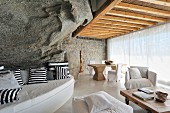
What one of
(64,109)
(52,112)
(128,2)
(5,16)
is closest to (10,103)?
(52,112)

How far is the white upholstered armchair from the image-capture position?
388 cm

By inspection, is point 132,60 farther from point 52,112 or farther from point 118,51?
point 52,112

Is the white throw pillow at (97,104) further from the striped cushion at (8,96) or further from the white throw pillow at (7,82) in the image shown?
the white throw pillow at (7,82)

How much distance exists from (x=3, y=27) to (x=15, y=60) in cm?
129

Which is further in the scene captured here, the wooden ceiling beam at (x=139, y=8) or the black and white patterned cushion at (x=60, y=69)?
the black and white patterned cushion at (x=60, y=69)

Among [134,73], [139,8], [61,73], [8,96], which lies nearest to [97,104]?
[8,96]

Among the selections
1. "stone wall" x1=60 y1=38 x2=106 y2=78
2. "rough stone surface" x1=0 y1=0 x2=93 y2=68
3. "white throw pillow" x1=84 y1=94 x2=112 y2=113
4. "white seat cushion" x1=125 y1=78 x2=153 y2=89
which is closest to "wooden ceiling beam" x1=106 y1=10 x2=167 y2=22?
"rough stone surface" x1=0 y1=0 x2=93 y2=68

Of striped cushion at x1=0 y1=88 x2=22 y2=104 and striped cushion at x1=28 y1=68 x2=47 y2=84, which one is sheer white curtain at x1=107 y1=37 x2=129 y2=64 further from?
striped cushion at x1=0 y1=88 x2=22 y2=104

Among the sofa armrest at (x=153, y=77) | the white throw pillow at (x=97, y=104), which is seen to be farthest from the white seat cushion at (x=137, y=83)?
the white throw pillow at (x=97, y=104)

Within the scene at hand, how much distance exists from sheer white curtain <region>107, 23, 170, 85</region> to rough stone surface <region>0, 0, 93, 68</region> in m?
3.29

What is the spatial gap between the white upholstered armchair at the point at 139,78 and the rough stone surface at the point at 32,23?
212cm

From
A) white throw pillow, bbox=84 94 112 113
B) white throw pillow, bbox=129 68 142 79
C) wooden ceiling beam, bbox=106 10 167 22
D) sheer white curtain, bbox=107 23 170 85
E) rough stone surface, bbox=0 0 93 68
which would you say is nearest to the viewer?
white throw pillow, bbox=84 94 112 113

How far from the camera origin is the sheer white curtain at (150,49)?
516cm

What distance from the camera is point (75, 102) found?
2301mm
